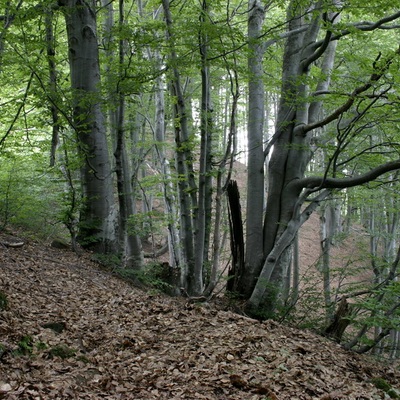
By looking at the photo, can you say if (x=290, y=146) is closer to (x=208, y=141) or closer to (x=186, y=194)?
(x=208, y=141)

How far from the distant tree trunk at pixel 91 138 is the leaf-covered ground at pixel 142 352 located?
1814mm

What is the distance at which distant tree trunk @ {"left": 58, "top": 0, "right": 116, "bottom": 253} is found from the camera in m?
8.45

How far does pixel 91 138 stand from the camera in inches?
336

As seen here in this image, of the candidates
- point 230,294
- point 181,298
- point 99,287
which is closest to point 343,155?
point 230,294

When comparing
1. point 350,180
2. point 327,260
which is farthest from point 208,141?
point 327,260

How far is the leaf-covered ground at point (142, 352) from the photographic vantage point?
3.80m

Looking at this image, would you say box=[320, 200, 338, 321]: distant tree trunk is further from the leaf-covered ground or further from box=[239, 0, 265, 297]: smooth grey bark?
the leaf-covered ground

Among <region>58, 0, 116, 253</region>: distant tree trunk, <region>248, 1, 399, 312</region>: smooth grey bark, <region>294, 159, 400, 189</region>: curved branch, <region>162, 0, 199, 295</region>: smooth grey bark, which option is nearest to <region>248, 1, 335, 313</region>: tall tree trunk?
<region>248, 1, 399, 312</region>: smooth grey bark

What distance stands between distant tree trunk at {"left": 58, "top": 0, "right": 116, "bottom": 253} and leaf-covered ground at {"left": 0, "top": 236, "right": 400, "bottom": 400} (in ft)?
5.95

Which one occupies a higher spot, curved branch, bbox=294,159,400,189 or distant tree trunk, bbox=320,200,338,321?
curved branch, bbox=294,159,400,189

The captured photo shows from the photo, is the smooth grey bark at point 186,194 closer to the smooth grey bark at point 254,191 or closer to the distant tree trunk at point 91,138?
the smooth grey bark at point 254,191

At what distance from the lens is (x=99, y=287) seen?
689cm

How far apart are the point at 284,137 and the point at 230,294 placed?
357cm

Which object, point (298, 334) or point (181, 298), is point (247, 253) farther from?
point (298, 334)
